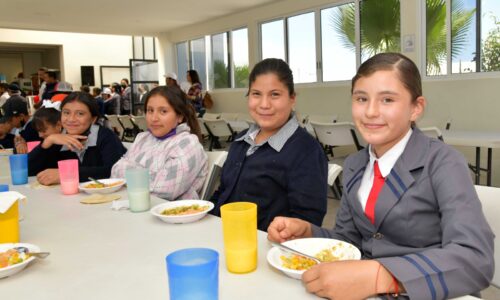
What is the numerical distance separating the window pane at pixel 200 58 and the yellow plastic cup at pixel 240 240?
365 inches

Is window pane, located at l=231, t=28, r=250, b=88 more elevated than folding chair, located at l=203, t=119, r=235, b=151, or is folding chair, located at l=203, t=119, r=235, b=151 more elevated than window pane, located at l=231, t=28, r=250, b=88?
window pane, located at l=231, t=28, r=250, b=88

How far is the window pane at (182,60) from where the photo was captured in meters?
10.8

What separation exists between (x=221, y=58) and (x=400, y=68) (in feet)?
28.4

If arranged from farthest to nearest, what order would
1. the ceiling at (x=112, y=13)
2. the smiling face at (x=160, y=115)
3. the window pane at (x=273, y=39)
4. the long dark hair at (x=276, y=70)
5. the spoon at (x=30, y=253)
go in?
the window pane at (x=273, y=39) < the ceiling at (x=112, y=13) < the smiling face at (x=160, y=115) < the long dark hair at (x=276, y=70) < the spoon at (x=30, y=253)

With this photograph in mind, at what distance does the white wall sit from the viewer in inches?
571

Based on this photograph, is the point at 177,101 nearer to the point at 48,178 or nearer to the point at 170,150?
the point at 170,150

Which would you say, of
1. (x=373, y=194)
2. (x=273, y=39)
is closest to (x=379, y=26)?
(x=273, y=39)

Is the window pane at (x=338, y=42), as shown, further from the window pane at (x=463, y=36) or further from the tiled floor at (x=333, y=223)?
the tiled floor at (x=333, y=223)

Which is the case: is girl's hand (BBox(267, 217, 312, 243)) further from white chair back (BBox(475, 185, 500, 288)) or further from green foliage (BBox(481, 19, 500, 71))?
green foliage (BBox(481, 19, 500, 71))

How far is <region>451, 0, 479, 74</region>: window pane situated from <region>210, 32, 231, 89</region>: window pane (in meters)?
4.97

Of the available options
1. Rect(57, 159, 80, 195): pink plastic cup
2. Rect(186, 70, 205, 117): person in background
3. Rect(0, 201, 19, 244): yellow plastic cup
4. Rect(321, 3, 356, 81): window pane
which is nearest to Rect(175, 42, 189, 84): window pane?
Rect(186, 70, 205, 117): person in background

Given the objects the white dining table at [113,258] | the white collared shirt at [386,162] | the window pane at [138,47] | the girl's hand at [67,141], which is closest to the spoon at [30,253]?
the white dining table at [113,258]

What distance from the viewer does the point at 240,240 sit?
0.94 meters

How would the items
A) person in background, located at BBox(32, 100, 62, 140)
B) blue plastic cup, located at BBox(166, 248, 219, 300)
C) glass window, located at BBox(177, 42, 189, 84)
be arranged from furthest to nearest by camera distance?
glass window, located at BBox(177, 42, 189, 84)
person in background, located at BBox(32, 100, 62, 140)
blue plastic cup, located at BBox(166, 248, 219, 300)
